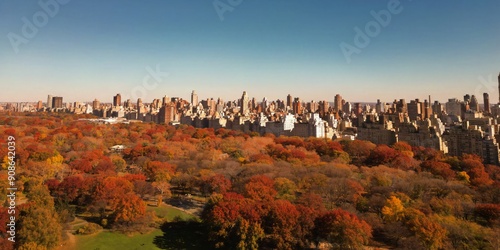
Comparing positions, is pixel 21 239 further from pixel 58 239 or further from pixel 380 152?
pixel 380 152

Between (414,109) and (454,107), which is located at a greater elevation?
(454,107)

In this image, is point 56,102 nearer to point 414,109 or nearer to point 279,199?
point 414,109

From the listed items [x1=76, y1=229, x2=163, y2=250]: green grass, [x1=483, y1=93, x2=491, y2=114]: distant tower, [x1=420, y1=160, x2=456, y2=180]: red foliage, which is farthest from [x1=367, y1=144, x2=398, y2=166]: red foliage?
[x1=483, y1=93, x2=491, y2=114]: distant tower

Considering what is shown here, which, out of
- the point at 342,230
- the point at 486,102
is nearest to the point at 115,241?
the point at 342,230

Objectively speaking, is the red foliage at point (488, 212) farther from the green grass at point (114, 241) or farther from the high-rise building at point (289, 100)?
the high-rise building at point (289, 100)

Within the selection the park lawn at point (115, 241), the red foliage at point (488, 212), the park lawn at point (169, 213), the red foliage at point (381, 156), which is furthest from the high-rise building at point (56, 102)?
the red foliage at point (488, 212)

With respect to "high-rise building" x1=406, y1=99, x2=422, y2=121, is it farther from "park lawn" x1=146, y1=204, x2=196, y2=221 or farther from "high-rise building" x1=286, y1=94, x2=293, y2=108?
"park lawn" x1=146, y1=204, x2=196, y2=221
